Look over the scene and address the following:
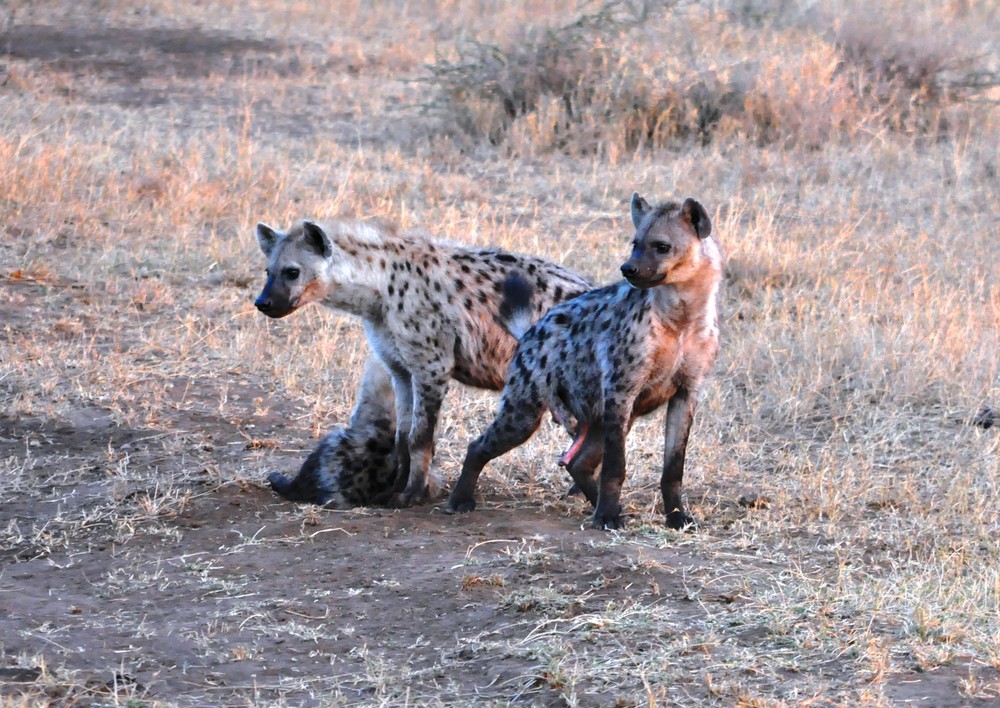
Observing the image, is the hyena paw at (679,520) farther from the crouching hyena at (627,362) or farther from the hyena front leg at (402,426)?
the hyena front leg at (402,426)

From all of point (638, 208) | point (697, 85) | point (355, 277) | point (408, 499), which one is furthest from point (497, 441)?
point (697, 85)

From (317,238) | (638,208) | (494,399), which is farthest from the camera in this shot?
(494,399)

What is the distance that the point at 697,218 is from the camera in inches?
192

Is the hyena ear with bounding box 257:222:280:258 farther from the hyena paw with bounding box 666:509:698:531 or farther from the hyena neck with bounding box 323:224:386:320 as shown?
the hyena paw with bounding box 666:509:698:531

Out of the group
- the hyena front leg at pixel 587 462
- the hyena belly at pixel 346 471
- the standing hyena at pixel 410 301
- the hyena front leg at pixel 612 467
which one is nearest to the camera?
the hyena front leg at pixel 612 467

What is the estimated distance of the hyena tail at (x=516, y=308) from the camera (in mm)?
5656

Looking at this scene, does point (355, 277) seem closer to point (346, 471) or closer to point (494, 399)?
point (346, 471)

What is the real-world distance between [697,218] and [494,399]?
6.48ft

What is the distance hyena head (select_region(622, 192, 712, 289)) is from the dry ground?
0.87 m

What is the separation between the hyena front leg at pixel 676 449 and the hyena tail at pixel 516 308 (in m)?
0.85

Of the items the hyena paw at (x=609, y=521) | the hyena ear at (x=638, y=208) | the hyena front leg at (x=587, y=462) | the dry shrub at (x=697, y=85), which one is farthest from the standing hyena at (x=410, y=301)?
the dry shrub at (x=697, y=85)

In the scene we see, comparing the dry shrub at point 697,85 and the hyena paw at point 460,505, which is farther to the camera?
the dry shrub at point 697,85

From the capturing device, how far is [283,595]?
4344mm

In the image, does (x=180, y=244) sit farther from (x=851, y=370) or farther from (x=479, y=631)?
(x=479, y=631)
